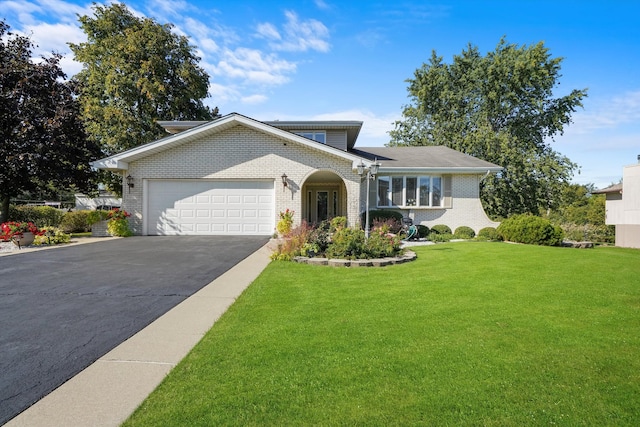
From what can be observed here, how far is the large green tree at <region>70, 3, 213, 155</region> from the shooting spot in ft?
75.4

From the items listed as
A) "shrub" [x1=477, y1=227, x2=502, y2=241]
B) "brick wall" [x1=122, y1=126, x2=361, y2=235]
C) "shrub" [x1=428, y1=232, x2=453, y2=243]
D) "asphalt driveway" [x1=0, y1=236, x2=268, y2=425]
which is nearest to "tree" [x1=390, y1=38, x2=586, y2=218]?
"shrub" [x1=477, y1=227, x2=502, y2=241]

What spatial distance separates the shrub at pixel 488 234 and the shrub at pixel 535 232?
94 cm

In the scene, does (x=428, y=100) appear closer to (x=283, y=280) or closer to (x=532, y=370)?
(x=283, y=280)

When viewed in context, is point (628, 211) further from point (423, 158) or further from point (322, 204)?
point (322, 204)

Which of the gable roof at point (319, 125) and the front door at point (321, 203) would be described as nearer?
the gable roof at point (319, 125)

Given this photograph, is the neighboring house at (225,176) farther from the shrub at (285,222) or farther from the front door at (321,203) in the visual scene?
the front door at (321,203)

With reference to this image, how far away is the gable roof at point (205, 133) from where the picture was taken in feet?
46.5

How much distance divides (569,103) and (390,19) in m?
23.6

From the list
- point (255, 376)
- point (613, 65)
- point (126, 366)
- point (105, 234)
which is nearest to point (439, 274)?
point (255, 376)

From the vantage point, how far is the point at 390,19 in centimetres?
1422

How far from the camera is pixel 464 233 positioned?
15.9 meters

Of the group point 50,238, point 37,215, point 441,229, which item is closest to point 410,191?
point 441,229

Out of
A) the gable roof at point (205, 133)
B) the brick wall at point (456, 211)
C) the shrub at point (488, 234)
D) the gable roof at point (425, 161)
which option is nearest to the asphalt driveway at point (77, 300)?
the gable roof at point (205, 133)

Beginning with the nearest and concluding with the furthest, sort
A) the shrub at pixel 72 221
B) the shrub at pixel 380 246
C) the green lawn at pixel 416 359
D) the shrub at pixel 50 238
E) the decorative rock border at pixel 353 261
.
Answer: the green lawn at pixel 416 359
the decorative rock border at pixel 353 261
the shrub at pixel 380 246
the shrub at pixel 50 238
the shrub at pixel 72 221
